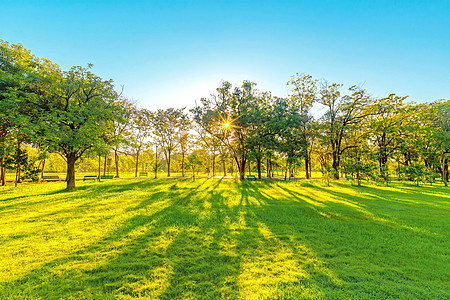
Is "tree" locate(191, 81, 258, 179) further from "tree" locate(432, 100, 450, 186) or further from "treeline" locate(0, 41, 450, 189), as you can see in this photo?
"tree" locate(432, 100, 450, 186)

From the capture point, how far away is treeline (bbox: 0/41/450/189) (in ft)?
41.6

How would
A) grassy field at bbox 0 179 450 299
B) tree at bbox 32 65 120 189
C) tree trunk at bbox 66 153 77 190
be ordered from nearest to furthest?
grassy field at bbox 0 179 450 299 < tree at bbox 32 65 120 189 < tree trunk at bbox 66 153 77 190

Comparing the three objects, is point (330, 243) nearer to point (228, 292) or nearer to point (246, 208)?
point (228, 292)

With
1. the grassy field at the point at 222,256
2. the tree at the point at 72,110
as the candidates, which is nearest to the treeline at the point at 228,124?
the tree at the point at 72,110

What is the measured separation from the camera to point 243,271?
355 cm

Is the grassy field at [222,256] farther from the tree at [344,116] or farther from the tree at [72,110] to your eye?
the tree at [344,116]

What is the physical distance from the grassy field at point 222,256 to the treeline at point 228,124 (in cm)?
819

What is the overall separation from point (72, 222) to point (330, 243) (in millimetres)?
9023

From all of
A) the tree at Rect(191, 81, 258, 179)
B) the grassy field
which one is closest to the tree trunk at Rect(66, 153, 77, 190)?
the grassy field

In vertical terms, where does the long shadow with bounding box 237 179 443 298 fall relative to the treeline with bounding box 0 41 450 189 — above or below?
below

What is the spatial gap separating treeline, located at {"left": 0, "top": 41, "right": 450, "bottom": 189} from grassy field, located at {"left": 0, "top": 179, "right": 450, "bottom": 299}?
322 inches

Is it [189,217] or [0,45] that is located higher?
[0,45]

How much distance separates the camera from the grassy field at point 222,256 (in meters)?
3.03

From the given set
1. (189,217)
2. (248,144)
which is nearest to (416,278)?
(189,217)
